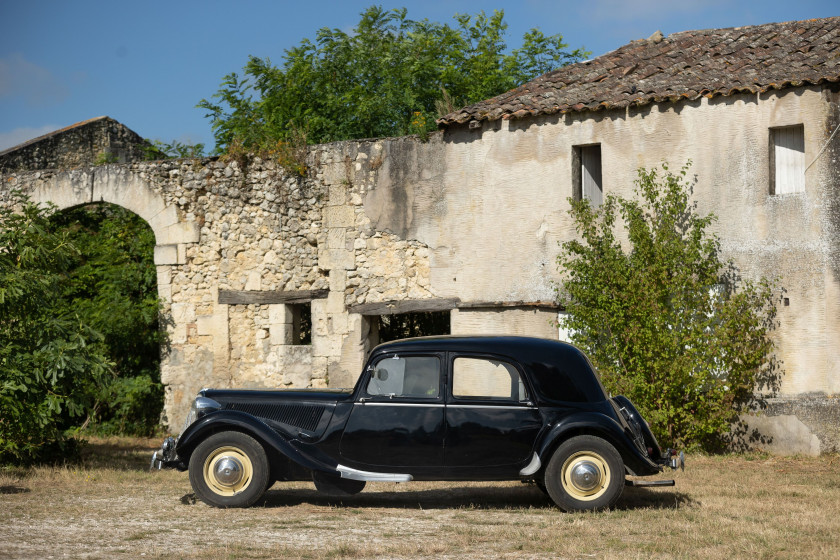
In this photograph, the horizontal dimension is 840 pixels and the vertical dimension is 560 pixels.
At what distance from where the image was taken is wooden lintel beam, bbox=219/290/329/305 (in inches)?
572

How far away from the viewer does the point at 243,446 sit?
7.65 m

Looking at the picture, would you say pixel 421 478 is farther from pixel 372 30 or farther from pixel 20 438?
pixel 372 30

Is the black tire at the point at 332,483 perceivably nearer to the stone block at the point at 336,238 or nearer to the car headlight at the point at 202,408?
the car headlight at the point at 202,408

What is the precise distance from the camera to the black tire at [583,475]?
7430 mm

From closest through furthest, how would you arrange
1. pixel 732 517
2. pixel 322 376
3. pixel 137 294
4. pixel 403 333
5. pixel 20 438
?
1. pixel 732 517
2. pixel 20 438
3. pixel 322 376
4. pixel 137 294
5. pixel 403 333

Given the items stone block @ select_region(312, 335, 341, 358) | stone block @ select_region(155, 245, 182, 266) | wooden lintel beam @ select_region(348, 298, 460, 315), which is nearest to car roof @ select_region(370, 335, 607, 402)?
wooden lintel beam @ select_region(348, 298, 460, 315)

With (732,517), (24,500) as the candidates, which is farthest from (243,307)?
(732,517)

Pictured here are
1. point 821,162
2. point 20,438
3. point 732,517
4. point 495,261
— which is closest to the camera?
point 732,517

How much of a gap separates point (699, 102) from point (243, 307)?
24.1 feet

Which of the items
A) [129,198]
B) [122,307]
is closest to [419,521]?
[122,307]

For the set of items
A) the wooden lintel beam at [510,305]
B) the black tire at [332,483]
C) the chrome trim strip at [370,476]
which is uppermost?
the wooden lintel beam at [510,305]

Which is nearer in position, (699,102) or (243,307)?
(699,102)

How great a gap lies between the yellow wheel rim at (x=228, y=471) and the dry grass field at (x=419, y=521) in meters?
0.21

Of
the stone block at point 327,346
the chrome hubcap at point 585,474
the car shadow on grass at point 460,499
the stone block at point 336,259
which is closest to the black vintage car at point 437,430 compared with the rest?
the chrome hubcap at point 585,474
